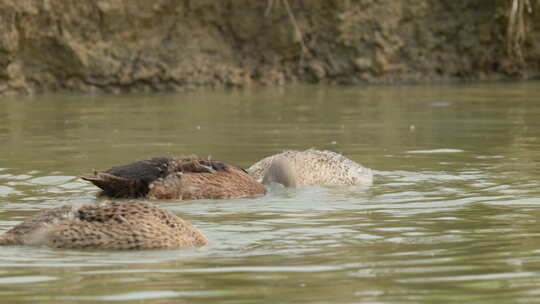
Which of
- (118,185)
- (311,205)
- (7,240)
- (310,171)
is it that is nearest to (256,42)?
(310,171)

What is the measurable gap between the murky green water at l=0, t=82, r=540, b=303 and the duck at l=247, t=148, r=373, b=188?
0.17m

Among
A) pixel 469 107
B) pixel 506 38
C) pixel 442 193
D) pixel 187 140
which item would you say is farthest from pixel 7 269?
pixel 506 38

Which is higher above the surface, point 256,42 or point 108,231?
point 256,42

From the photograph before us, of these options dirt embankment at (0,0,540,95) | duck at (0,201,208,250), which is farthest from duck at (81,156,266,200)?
dirt embankment at (0,0,540,95)

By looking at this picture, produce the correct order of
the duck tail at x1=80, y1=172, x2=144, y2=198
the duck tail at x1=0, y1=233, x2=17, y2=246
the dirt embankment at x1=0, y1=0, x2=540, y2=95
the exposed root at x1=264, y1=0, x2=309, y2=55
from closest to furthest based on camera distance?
the duck tail at x1=0, y1=233, x2=17, y2=246 → the duck tail at x1=80, y1=172, x2=144, y2=198 → the dirt embankment at x1=0, y1=0, x2=540, y2=95 → the exposed root at x1=264, y1=0, x2=309, y2=55

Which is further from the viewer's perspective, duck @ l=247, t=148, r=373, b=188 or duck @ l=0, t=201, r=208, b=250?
duck @ l=247, t=148, r=373, b=188

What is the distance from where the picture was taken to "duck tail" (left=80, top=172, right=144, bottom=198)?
35.1ft

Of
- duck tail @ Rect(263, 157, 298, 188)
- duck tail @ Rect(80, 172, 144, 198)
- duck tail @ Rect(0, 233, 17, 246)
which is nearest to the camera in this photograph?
duck tail @ Rect(0, 233, 17, 246)

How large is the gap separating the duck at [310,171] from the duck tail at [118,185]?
1391 millimetres

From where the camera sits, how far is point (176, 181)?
10711 millimetres

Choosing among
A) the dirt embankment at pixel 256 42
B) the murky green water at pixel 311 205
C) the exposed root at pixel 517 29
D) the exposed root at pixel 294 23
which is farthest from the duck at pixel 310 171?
the exposed root at pixel 517 29

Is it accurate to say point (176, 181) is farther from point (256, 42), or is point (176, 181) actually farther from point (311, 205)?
point (256, 42)

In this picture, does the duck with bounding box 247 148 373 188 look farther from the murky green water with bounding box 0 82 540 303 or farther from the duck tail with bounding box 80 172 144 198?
the duck tail with bounding box 80 172 144 198

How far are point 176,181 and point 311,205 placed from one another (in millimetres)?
1279
